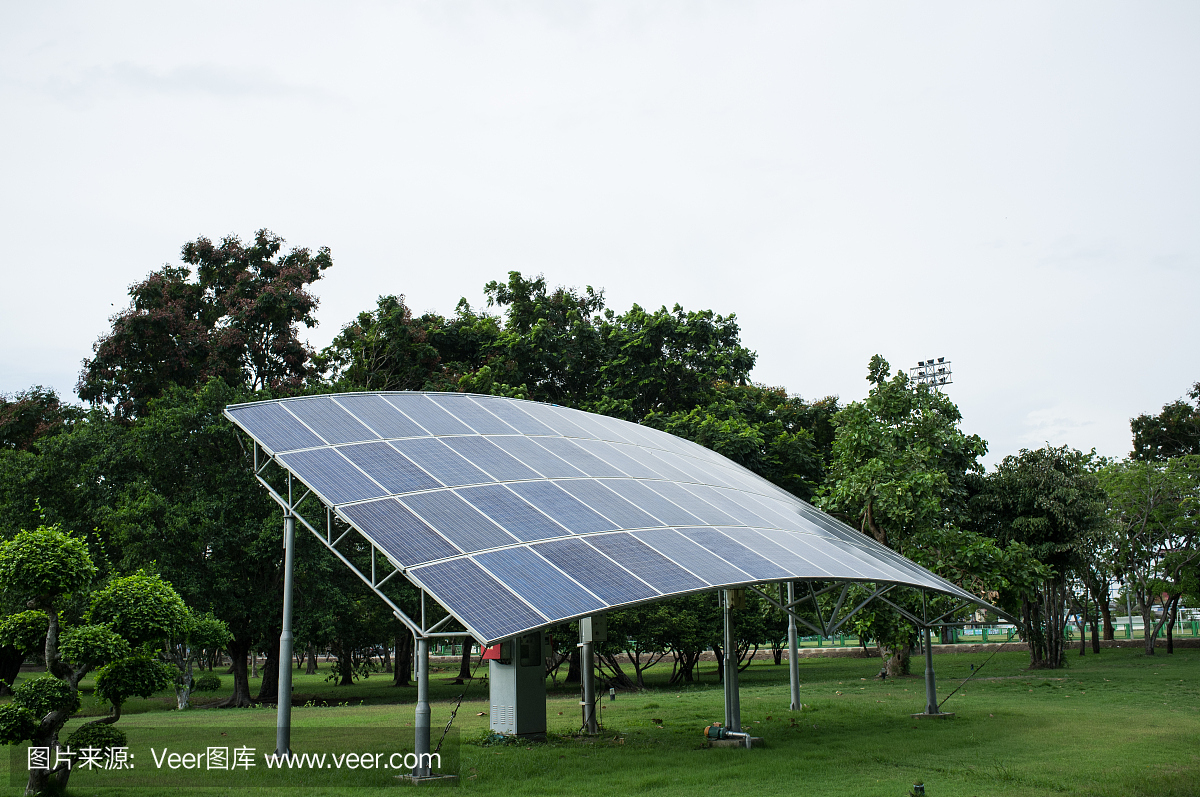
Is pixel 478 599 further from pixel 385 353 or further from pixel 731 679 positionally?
pixel 385 353

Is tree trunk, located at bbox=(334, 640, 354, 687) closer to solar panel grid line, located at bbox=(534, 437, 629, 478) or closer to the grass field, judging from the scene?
the grass field

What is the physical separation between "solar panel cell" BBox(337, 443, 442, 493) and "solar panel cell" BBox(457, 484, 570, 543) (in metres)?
0.63

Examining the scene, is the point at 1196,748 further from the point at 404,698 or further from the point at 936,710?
the point at 404,698

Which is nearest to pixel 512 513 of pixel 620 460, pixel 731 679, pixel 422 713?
pixel 422 713

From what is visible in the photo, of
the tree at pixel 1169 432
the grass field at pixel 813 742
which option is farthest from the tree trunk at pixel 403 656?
the tree at pixel 1169 432

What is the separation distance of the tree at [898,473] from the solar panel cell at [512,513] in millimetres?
13321

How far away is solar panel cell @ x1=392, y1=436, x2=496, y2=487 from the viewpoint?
42.0 ft

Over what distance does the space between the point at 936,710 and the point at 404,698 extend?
20.4 meters

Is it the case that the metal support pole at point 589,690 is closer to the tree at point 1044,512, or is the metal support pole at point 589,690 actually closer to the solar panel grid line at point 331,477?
the solar panel grid line at point 331,477

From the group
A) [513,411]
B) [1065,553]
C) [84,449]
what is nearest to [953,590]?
[513,411]

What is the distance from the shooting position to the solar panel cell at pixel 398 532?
10.6m

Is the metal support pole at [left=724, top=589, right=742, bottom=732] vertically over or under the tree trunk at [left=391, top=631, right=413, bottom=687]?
over

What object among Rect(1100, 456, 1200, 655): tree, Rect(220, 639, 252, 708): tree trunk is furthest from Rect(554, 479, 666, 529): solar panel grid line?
Rect(1100, 456, 1200, 655): tree

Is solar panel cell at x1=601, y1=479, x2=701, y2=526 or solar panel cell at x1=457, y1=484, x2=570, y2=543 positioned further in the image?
solar panel cell at x1=601, y1=479, x2=701, y2=526
